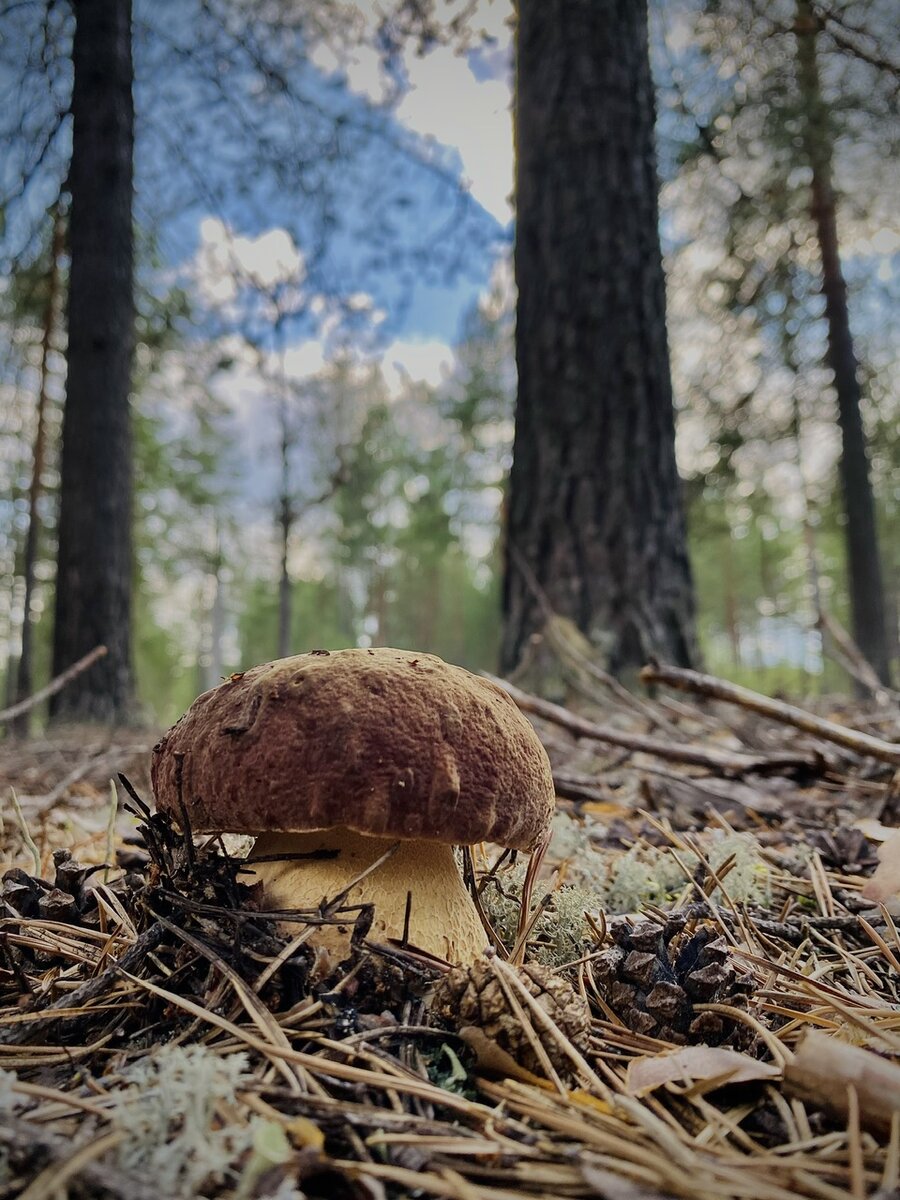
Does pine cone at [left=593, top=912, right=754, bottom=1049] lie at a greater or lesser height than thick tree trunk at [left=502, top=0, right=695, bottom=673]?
lesser

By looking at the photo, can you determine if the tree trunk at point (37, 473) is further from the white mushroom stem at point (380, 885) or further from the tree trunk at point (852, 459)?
the tree trunk at point (852, 459)

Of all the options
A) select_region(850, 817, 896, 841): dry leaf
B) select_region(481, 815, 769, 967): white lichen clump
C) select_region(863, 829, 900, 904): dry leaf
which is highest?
select_region(863, 829, 900, 904): dry leaf

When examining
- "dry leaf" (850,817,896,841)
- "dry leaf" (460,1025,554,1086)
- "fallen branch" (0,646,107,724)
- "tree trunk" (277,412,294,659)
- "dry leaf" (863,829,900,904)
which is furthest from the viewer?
"tree trunk" (277,412,294,659)

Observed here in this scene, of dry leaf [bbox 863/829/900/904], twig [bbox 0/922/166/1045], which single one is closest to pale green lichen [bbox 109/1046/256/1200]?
twig [bbox 0/922/166/1045]

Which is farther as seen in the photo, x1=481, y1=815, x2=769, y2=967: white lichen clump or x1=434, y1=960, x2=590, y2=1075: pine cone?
x1=481, y1=815, x2=769, y2=967: white lichen clump

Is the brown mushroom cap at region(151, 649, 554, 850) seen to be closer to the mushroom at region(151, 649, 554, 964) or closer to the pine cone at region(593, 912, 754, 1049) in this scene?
the mushroom at region(151, 649, 554, 964)

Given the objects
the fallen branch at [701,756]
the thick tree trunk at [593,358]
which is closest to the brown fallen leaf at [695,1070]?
the fallen branch at [701,756]

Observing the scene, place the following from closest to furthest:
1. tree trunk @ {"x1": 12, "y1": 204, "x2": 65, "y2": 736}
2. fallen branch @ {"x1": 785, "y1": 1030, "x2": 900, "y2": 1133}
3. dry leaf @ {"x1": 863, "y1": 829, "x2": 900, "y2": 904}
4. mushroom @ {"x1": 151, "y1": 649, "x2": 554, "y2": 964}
A: fallen branch @ {"x1": 785, "y1": 1030, "x2": 900, "y2": 1133}, mushroom @ {"x1": 151, "y1": 649, "x2": 554, "y2": 964}, dry leaf @ {"x1": 863, "y1": 829, "x2": 900, "y2": 904}, tree trunk @ {"x1": 12, "y1": 204, "x2": 65, "y2": 736}
